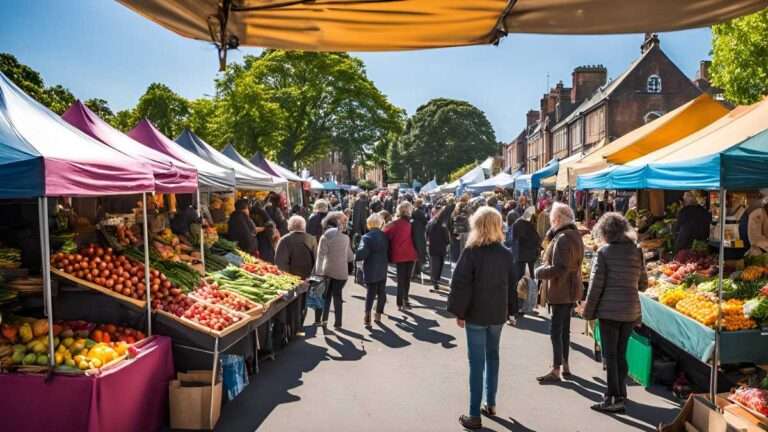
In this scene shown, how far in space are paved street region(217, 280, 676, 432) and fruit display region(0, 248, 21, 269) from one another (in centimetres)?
245

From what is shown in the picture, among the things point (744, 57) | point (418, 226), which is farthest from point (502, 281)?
point (744, 57)

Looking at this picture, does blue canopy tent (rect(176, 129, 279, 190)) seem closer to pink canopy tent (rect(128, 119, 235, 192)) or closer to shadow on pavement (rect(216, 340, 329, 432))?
pink canopy tent (rect(128, 119, 235, 192))

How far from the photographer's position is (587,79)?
45.5 m

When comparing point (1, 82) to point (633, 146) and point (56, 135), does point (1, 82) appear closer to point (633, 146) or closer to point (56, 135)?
point (56, 135)

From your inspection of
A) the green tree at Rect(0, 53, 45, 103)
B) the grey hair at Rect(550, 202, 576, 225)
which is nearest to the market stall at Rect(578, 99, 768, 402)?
the grey hair at Rect(550, 202, 576, 225)

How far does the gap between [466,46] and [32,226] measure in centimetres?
556

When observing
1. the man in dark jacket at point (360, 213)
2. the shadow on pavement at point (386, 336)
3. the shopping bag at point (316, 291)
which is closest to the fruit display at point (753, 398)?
the shadow on pavement at point (386, 336)

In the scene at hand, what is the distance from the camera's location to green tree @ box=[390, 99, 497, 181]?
70688 millimetres

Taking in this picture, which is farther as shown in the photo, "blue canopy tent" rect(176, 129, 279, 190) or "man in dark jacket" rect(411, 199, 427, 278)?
"man in dark jacket" rect(411, 199, 427, 278)

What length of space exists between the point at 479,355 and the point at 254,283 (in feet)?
12.4

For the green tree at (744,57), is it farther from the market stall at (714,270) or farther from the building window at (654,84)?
the building window at (654,84)

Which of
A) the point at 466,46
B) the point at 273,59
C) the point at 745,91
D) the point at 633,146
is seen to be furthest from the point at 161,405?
the point at 273,59

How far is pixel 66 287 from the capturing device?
5.65 m

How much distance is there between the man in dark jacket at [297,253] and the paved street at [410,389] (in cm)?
109
